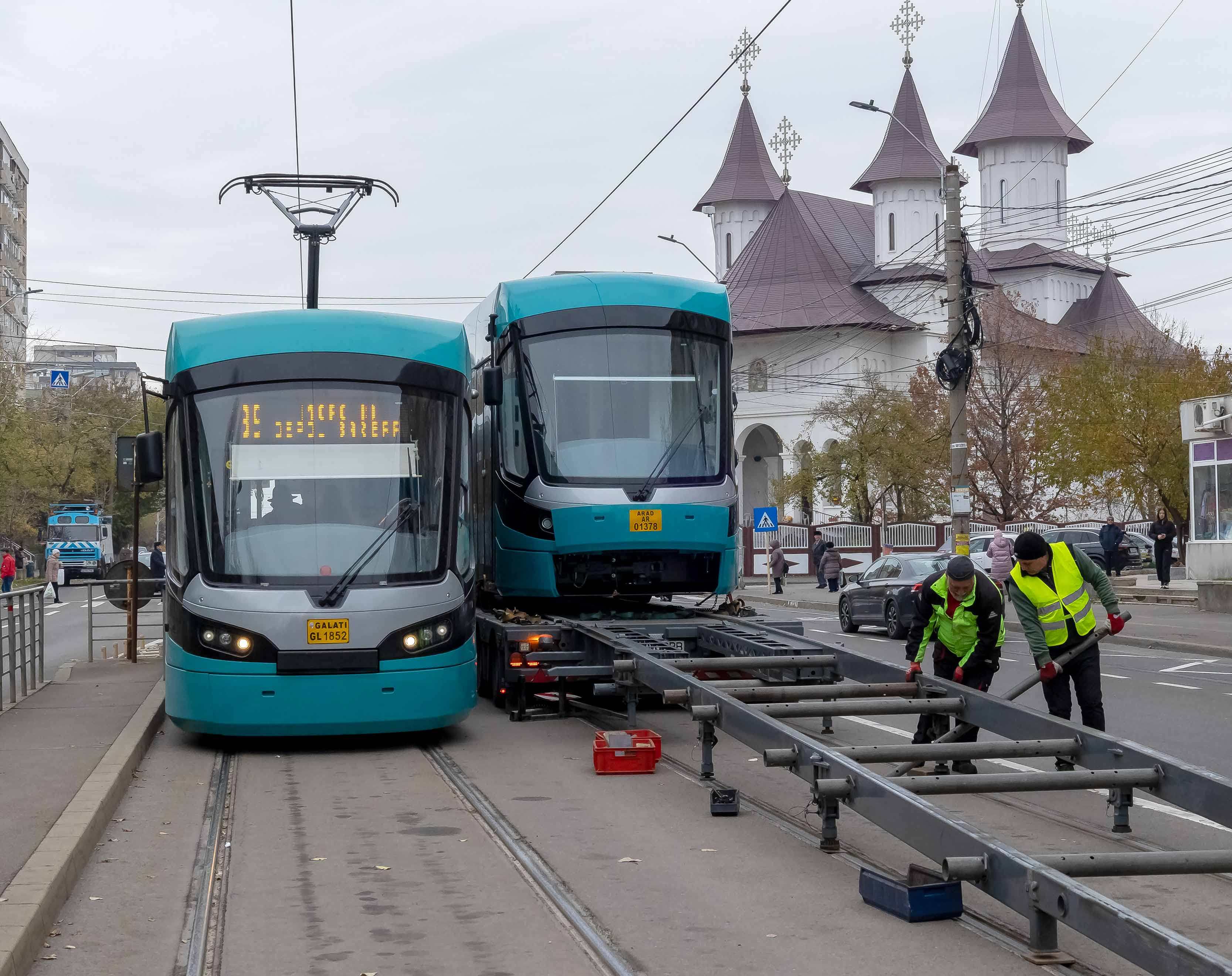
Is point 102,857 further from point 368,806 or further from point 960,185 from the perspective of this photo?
point 960,185

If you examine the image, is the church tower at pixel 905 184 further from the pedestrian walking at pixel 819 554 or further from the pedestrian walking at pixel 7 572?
the pedestrian walking at pixel 7 572

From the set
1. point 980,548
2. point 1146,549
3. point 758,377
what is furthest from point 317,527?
point 758,377

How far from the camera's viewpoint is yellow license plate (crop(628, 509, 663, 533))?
1405 cm

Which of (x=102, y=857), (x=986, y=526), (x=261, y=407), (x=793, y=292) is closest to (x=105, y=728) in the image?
(x=261, y=407)

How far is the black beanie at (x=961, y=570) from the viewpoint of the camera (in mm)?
10633

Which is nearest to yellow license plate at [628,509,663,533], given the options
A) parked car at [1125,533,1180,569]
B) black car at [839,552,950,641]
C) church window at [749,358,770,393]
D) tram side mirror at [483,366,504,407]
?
tram side mirror at [483,366,504,407]

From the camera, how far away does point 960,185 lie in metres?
26.7

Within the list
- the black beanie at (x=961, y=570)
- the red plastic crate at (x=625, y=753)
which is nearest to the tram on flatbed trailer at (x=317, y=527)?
the red plastic crate at (x=625, y=753)

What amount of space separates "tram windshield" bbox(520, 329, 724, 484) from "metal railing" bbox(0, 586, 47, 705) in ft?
17.0

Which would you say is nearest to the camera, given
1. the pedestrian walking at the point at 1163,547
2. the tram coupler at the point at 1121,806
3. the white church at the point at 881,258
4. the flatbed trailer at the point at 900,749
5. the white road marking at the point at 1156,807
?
the flatbed trailer at the point at 900,749

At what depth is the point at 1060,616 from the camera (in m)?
10.5

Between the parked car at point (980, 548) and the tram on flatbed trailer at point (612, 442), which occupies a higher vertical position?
the tram on flatbed trailer at point (612, 442)

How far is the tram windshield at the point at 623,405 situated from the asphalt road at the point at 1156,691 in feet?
13.4

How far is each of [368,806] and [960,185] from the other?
19.7 meters
